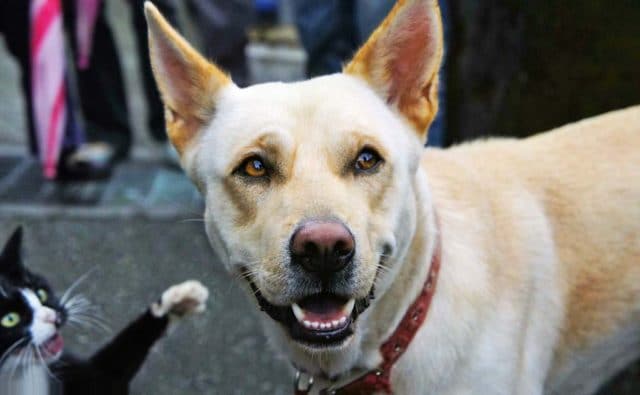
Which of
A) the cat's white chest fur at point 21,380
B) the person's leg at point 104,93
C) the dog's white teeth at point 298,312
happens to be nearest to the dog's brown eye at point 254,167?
the dog's white teeth at point 298,312

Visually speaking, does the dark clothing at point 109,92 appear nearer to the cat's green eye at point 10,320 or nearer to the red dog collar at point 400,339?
the cat's green eye at point 10,320

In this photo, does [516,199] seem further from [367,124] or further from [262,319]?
[262,319]

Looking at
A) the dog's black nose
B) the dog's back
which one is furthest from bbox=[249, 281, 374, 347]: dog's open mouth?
the dog's back

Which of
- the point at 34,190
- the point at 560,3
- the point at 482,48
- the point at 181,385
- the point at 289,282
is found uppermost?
the point at 289,282

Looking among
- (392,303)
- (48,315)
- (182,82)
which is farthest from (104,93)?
(392,303)

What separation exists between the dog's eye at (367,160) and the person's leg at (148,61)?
2958 millimetres

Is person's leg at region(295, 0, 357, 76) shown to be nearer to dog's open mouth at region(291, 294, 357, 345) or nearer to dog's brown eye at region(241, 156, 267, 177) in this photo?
dog's brown eye at region(241, 156, 267, 177)

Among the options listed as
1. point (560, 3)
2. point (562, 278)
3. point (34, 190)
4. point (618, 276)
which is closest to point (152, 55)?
point (562, 278)

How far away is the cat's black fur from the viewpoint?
103 inches

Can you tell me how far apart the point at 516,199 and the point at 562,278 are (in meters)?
0.26

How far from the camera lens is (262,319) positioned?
232 centimetres

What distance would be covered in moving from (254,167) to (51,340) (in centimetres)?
115

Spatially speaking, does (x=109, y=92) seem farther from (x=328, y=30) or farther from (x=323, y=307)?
(x=323, y=307)

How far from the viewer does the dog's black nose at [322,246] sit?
70.6 inches
